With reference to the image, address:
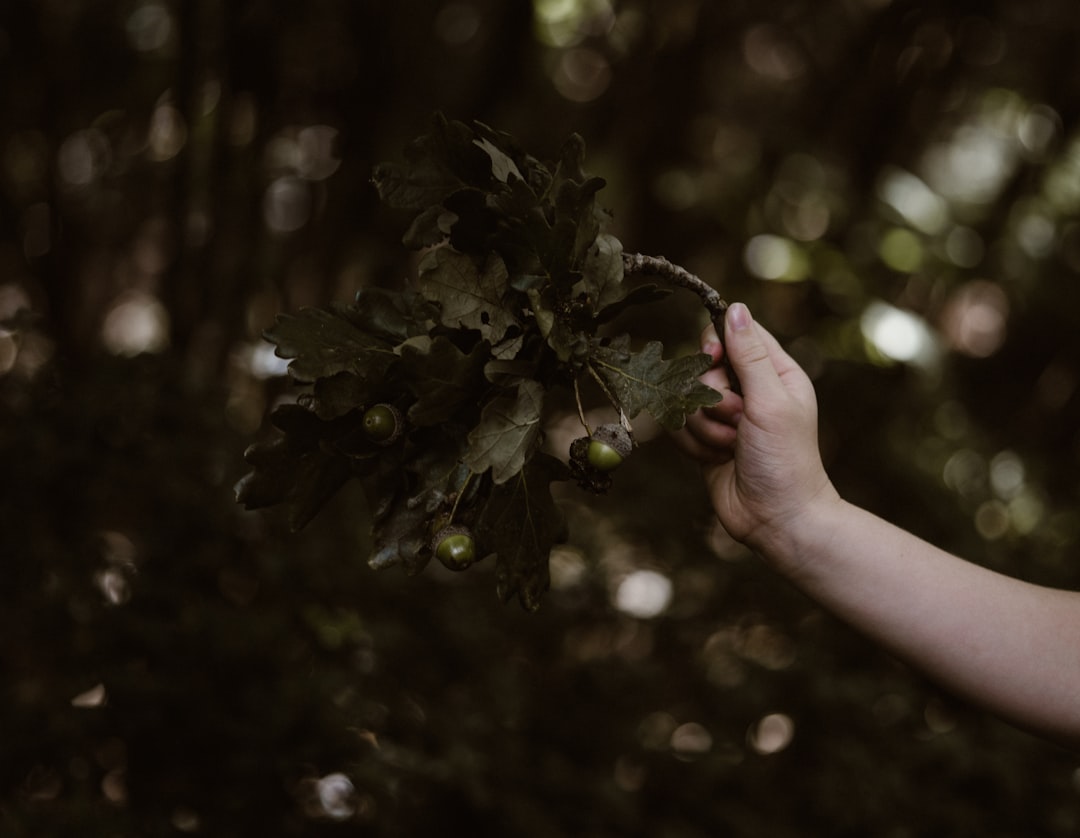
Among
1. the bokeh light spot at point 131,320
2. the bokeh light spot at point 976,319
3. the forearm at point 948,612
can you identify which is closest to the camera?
the forearm at point 948,612

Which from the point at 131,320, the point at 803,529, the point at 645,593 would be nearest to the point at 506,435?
the point at 803,529

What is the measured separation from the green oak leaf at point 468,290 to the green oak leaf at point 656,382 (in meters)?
0.14

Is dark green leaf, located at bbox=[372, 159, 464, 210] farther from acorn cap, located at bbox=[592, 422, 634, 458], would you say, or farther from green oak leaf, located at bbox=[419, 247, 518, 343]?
acorn cap, located at bbox=[592, 422, 634, 458]

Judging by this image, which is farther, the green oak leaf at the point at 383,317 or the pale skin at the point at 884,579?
the pale skin at the point at 884,579

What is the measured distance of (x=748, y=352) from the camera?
133cm

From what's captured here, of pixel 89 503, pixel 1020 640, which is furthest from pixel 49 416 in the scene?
pixel 1020 640

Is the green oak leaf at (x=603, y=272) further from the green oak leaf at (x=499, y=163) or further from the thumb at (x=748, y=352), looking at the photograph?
the thumb at (x=748, y=352)

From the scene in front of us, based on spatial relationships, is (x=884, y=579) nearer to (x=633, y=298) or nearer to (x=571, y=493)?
(x=633, y=298)

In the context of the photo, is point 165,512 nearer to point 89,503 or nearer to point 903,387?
point 89,503

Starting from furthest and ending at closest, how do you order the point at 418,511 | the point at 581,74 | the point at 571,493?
the point at 581,74 < the point at 571,493 < the point at 418,511

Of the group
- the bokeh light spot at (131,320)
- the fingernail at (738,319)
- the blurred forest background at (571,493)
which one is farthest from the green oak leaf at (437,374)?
the bokeh light spot at (131,320)

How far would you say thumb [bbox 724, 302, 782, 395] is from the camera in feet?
4.33

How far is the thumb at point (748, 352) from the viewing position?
132cm

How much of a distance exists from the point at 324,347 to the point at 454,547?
30 cm
